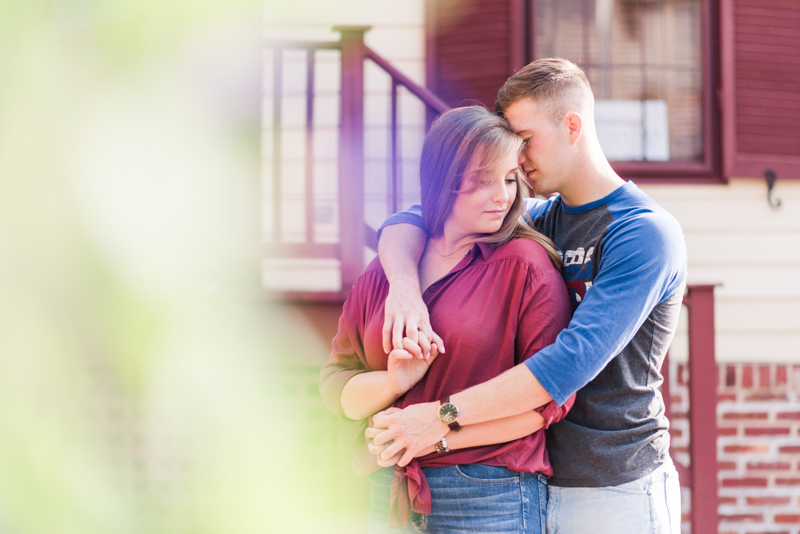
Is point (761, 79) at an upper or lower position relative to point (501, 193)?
upper

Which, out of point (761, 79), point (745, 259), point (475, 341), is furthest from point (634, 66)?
point (475, 341)

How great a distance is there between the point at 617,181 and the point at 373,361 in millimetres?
786

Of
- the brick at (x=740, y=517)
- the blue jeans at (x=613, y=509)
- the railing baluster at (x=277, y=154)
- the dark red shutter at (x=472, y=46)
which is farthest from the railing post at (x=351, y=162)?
the brick at (x=740, y=517)

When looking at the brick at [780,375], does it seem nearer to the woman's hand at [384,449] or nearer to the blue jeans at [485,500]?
the blue jeans at [485,500]

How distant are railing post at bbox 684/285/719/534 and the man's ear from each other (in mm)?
1688

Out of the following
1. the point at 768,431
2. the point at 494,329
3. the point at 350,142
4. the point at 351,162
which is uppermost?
the point at 350,142

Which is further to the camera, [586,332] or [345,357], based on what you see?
[345,357]

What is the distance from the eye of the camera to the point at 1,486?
155 centimetres

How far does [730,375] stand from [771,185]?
3.76 feet

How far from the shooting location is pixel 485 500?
1365mm

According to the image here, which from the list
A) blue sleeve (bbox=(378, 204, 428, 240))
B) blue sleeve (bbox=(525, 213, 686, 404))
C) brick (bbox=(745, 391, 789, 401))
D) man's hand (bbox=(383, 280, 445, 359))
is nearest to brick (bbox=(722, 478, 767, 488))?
brick (bbox=(745, 391, 789, 401))

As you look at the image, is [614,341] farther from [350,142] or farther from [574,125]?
[350,142]

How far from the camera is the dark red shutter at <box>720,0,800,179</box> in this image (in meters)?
3.71

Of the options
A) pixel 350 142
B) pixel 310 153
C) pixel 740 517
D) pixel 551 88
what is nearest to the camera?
pixel 551 88
